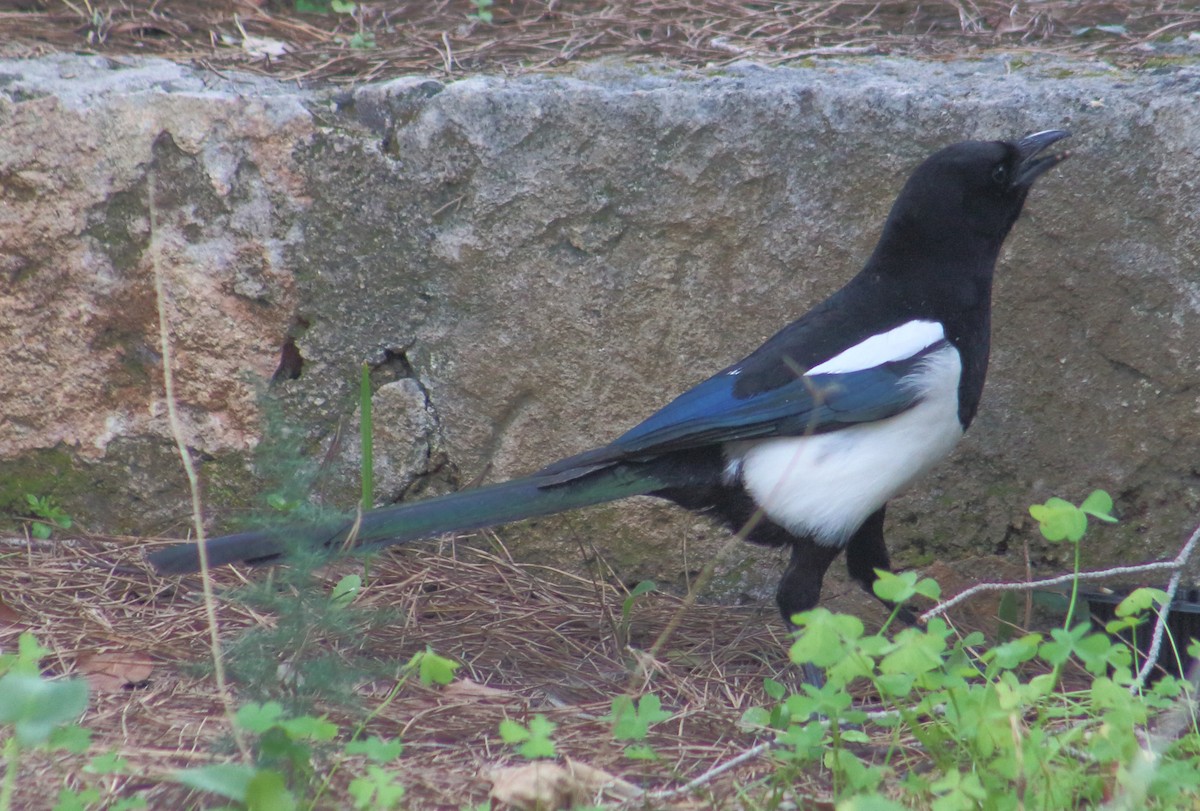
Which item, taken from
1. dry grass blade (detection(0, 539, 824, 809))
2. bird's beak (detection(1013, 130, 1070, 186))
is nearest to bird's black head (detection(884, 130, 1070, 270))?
bird's beak (detection(1013, 130, 1070, 186))

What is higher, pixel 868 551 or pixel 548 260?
pixel 548 260

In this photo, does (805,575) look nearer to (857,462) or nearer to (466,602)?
(857,462)

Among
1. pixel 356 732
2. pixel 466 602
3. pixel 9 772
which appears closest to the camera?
pixel 9 772

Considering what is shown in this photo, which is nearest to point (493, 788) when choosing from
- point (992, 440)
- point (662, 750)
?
point (662, 750)

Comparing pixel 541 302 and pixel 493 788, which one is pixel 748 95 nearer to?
pixel 541 302

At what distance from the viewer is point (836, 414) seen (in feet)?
7.12

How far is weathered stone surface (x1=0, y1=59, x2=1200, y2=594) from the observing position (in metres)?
2.35

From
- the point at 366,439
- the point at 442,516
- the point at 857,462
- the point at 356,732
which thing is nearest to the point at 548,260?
the point at 366,439

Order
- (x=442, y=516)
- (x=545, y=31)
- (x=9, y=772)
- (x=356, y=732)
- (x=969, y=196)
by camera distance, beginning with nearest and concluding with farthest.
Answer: (x=9, y=772) < (x=356, y=732) < (x=442, y=516) < (x=969, y=196) < (x=545, y=31)

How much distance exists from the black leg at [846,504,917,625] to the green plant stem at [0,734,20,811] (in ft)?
4.63

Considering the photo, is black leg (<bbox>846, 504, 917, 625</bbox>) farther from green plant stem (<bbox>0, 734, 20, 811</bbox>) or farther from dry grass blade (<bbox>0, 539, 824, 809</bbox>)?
green plant stem (<bbox>0, 734, 20, 811</bbox>)

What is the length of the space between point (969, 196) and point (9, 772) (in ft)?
5.61

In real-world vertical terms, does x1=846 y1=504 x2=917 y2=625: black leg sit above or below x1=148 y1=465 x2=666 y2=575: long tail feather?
below

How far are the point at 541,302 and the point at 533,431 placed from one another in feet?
0.87
